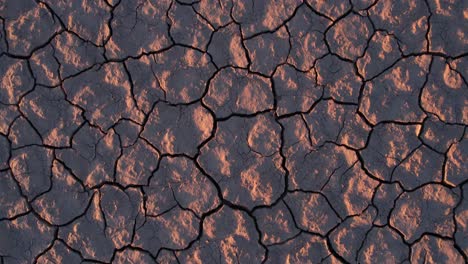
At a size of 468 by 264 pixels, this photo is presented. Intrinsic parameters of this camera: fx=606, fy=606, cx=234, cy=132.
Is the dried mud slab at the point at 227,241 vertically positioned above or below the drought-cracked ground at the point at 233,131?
below

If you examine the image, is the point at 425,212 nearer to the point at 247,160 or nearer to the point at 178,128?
the point at 247,160

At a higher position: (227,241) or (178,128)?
(178,128)

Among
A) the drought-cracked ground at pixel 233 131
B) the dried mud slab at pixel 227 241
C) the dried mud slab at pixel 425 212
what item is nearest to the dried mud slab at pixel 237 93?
the drought-cracked ground at pixel 233 131

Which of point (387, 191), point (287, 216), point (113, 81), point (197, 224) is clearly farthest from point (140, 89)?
point (387, 191)

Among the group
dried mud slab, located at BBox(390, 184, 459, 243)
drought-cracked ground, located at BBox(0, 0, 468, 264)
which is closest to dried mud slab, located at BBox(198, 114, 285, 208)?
drought-cracked ground, located at BBox(0, 0, 468, 264)

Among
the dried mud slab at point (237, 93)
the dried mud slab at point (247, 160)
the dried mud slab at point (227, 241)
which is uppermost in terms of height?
the dried mud slab at point (237, 93)

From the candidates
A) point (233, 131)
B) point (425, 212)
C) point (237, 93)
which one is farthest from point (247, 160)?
point (425, 212)

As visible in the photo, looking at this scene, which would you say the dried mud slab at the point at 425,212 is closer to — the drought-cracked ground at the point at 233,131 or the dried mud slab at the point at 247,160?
the drought-cracked ground at the point at 233,131

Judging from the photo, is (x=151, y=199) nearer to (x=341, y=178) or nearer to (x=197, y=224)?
(x=197, y=224)

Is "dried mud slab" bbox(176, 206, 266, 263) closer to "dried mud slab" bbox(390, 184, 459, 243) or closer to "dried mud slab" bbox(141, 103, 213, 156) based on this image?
"dried mud slab" bbox(141, 103, 213, 156)
